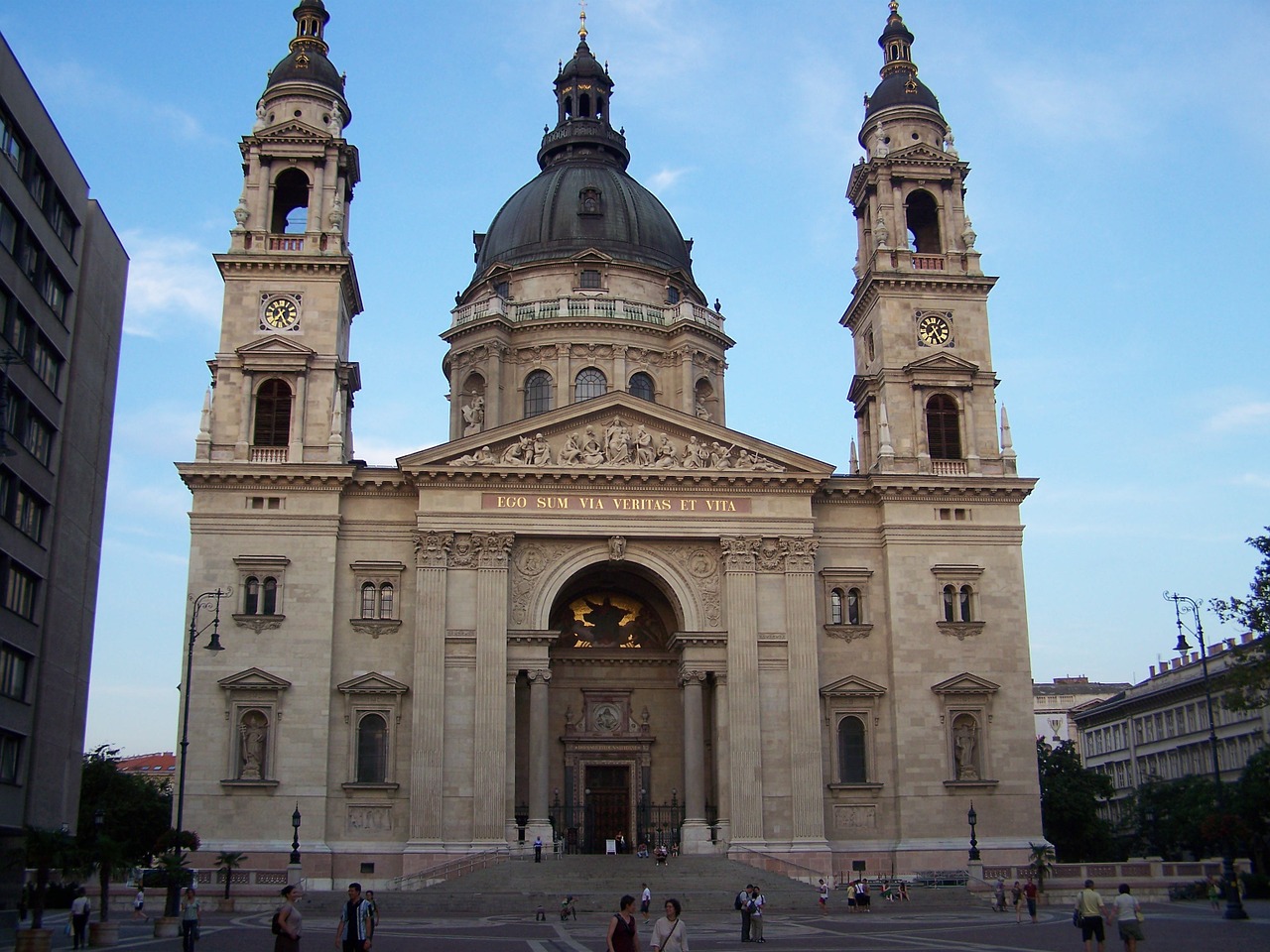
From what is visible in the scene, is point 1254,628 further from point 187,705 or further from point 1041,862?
point 187,705

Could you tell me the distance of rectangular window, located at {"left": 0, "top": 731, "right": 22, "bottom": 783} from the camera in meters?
35.9

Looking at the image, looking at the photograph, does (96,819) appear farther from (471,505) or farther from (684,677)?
(684,677)

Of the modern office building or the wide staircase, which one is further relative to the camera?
the wide staircase

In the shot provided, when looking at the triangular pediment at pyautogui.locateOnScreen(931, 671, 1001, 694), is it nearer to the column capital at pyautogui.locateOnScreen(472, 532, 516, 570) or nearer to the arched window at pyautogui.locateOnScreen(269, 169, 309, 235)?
the column capital at pyautogui.locateOnScreen(472, 532, 516, 570)

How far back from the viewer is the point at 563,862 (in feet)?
149

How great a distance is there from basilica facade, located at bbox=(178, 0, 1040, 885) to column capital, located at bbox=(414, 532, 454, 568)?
22cm

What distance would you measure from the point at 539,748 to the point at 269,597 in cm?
1126

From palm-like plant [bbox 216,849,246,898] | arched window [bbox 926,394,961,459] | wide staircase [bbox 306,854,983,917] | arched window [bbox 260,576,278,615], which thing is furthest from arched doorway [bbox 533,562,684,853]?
arched window [bbox 926,394,961,459]

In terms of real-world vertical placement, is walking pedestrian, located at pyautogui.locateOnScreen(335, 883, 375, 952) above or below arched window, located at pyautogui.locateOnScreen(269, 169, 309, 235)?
below

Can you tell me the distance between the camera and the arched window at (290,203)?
181ft

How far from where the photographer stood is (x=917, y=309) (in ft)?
183

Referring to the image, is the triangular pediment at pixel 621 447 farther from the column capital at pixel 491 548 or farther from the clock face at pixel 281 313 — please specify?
the clock face at pixel 281 313

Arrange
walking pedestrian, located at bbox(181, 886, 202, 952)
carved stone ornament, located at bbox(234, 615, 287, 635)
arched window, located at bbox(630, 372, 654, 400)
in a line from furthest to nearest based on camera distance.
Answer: arched window, located at bbox(630, 372, 654, 400)
carved stone ornament, located at bbox(234, 615, 287, 635)
walking pedestrian, located at bbox(181, 886, 202, 952)

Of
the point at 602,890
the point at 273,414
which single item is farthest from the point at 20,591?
the point at 602,890
